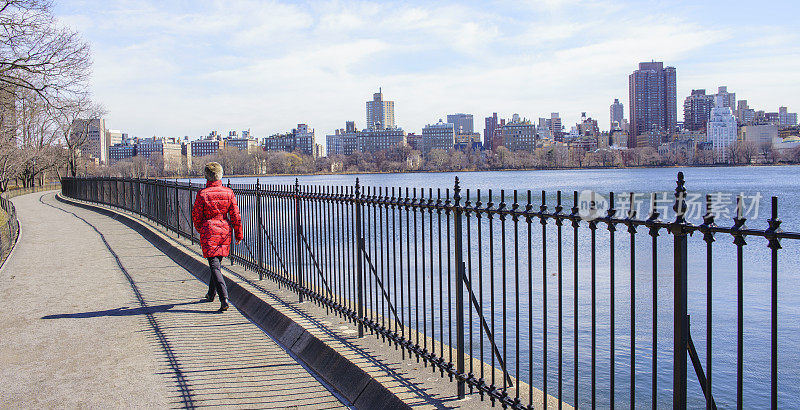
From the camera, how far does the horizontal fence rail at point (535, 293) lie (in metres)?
3.30

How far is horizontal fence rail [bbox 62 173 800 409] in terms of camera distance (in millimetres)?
3297

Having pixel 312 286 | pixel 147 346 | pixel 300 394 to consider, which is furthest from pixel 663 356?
pixel 147 346

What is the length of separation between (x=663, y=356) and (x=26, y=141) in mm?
55164

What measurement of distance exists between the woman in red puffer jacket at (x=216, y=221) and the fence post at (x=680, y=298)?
6.66m

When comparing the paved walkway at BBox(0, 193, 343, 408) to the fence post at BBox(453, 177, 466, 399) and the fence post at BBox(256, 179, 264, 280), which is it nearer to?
the fence post at BBox(256, 179, 264, 280)

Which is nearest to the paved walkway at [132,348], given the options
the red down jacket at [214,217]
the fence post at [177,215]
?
the red down jacket at [214,217]

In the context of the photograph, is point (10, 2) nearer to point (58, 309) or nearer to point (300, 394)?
point (58, 309)

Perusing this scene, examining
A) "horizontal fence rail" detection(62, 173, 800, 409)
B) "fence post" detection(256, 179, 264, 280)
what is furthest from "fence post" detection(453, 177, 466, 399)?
"fence post" detection(256, 179, 264, 280)

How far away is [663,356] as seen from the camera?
10.8 m

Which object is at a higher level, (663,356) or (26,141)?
(26,141)

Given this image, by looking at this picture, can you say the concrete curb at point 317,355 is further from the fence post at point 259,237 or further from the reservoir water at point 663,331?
the reservoir water at point 663,331

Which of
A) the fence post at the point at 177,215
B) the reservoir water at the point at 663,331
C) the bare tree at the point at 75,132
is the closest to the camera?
the reservoir water at the point at 663,331

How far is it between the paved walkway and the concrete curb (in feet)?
0.43

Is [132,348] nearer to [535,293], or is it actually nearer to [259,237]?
[259,237]
